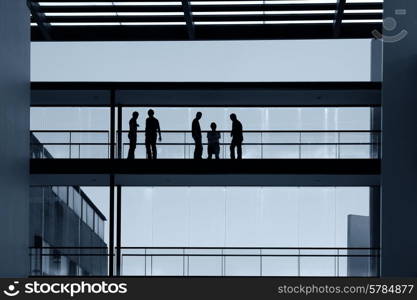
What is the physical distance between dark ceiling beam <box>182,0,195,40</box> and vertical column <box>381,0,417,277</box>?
8.27m

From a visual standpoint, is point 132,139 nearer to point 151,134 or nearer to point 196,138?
Answer: point 151,134

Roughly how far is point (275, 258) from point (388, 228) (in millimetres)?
9484

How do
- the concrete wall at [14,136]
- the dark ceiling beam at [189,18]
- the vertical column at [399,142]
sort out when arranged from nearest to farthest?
1. the concrete wall at [14,136]
2. the vertical column at [399,142]
3. the dark ceiling beam at [189,18]

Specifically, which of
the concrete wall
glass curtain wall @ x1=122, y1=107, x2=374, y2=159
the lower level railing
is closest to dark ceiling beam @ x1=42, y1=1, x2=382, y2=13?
glass curtain wall @ x1=122, y1=107, x2=374, y2=159

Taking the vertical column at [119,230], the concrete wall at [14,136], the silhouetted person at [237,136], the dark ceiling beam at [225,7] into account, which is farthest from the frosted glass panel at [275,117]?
the concrete wall at [14,136]

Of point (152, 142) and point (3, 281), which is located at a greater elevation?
point (152, 142)

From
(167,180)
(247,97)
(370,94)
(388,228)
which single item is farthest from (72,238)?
(388,228)

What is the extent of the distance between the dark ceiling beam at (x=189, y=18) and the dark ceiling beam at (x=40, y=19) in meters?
4.17

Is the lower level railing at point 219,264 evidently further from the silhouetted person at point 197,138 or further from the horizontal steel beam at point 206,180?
the silhouetted person at point 197,138

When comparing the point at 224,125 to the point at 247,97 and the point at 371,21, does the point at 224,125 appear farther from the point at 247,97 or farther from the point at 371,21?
the point at 371,21

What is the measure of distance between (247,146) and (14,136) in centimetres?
1194

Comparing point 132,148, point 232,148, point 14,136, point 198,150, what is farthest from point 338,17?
point 14,136

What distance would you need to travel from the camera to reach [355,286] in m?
19.7

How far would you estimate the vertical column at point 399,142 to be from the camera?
82.6ft
